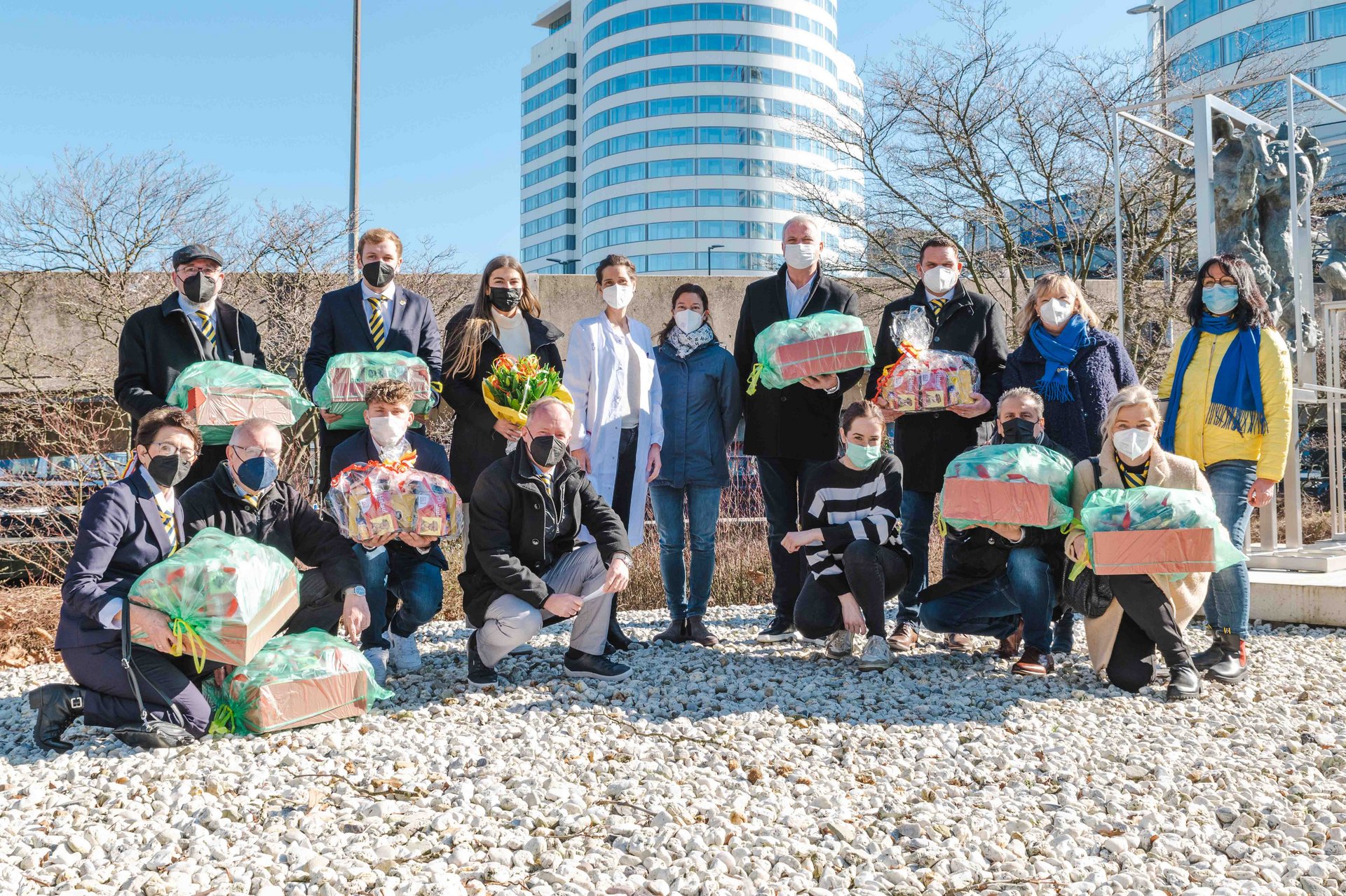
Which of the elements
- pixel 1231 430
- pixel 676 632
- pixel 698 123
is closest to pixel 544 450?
pixel 676 632

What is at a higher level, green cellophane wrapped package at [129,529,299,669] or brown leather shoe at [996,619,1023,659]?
green cellophane wrapped package at [129,529,299,669]

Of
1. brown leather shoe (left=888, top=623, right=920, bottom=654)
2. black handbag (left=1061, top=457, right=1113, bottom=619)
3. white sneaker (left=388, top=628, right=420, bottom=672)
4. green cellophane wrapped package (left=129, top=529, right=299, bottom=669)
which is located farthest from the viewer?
brown leather shoe (left=888, top=623, right=920, bottom=654)

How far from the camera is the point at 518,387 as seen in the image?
16.0ft

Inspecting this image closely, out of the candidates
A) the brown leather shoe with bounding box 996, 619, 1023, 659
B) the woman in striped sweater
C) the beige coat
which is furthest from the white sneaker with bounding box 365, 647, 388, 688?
the beige coat

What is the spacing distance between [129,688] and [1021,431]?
408 cm

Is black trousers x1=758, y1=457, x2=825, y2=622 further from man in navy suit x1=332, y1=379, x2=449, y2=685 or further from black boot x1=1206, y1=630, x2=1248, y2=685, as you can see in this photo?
black boot x1=1206, y1=630, x2=1248, y2=685

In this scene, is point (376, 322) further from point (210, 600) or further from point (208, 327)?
point (210, 600)

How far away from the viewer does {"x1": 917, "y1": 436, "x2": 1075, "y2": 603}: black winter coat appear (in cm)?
486

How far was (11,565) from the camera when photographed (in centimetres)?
885

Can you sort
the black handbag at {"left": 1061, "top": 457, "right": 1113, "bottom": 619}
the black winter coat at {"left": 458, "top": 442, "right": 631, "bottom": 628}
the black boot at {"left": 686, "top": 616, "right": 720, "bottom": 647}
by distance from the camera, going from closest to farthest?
the black winter coat at {"left": 458, "top": 442, "right": 631, "bottom": 628} < the black handbag at {"left": 1061, "top": 457, "right": 1113, "bottom": 619} < the black boot at {"left": 686, "top": 616, "right": 720, "bottom": 647}

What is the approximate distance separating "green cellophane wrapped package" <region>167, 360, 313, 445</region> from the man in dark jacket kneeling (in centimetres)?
109

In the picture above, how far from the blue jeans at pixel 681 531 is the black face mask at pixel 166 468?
2409mm

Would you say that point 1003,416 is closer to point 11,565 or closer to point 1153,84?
point 11,565

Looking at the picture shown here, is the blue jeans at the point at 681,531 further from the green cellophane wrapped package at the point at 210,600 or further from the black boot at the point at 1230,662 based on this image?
the black boot at the point at 1230,662
